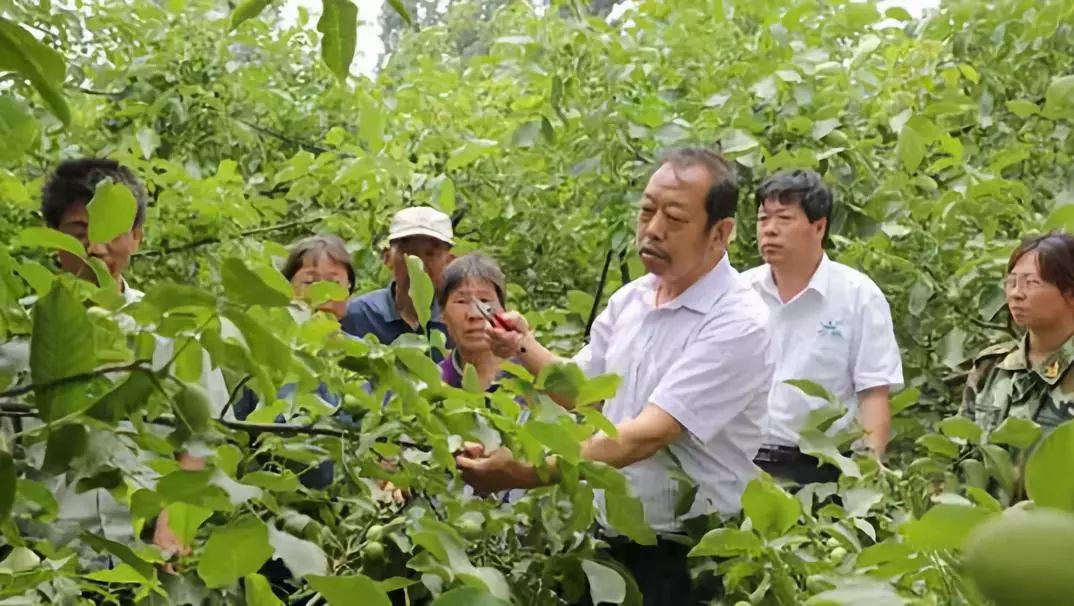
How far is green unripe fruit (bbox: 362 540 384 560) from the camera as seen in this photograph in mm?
1416

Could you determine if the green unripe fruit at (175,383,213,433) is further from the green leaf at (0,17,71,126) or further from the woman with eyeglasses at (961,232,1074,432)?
the woman with eyeglasses at (961,232,1074,432)

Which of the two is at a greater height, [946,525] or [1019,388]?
[946,525]

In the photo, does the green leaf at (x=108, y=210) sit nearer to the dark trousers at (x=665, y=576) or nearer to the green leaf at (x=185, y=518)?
the green leaf at (x=185, y=518)

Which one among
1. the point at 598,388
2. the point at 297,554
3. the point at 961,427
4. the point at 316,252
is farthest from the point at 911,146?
the point at 297,554

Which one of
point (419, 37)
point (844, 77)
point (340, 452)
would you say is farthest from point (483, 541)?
point (419, 37)

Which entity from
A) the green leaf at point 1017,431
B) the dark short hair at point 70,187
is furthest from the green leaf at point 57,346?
the dark short hair at point 70,187

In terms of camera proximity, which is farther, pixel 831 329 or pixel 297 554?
pixel 831 329

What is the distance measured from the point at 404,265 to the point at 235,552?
2012mm

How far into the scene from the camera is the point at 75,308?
70cm

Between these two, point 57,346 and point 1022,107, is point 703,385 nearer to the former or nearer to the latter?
point 1022,107

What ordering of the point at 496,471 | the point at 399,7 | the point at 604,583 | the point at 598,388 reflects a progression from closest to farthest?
1. the point at 399,7
2. the point at 598,388
3. the point at 604,583
4. the point at 496,471

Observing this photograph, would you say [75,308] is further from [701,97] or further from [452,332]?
[701,97]

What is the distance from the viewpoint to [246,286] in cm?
77

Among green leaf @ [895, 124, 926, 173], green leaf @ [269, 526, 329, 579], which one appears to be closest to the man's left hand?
green leaf @ [269, 526, 329, 579]
